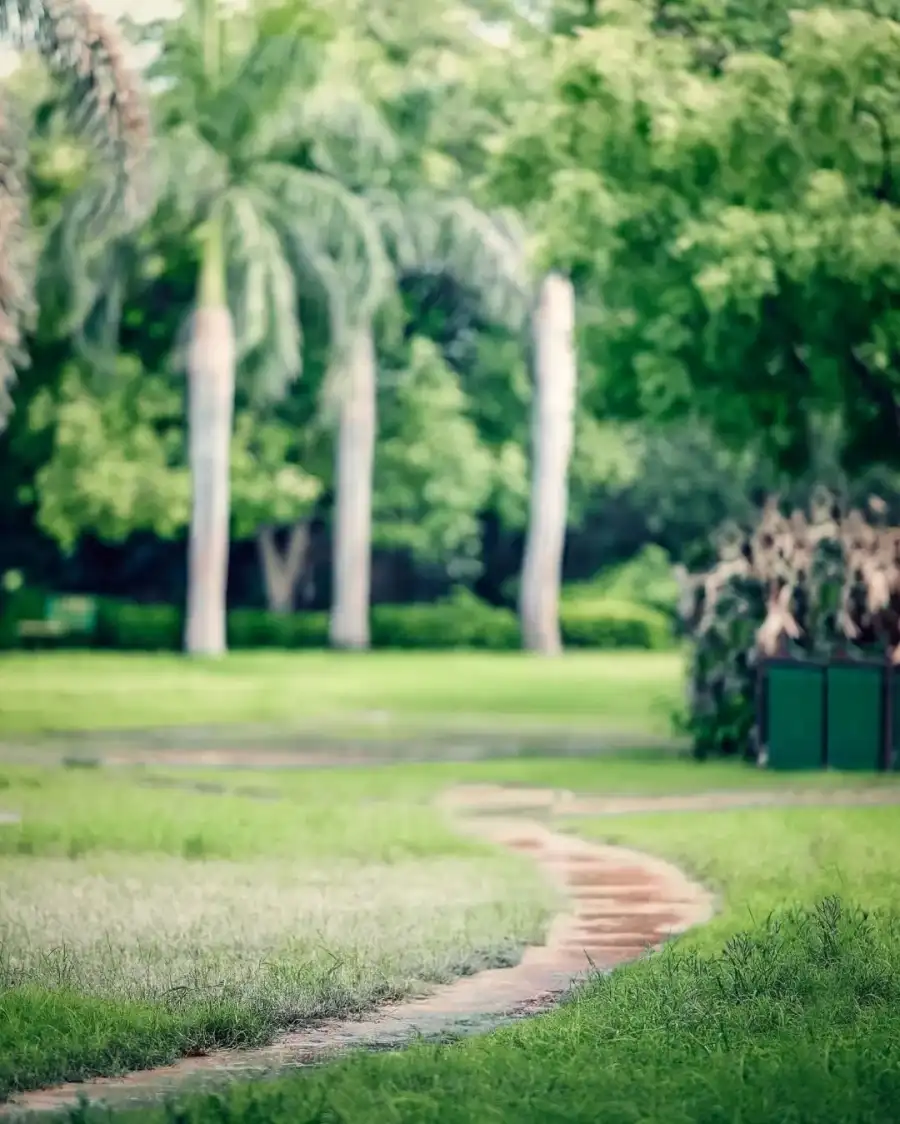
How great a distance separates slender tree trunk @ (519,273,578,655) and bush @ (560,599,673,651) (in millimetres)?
3151

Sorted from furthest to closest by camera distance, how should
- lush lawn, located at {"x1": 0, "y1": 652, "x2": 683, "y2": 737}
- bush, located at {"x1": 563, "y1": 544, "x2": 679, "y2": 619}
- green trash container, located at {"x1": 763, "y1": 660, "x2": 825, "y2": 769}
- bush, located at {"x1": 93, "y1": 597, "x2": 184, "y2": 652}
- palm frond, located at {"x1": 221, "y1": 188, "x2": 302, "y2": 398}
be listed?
bush, located at {"x1": 563, "y1": 544, "x2": 679, "y2": 619}, bush, located at {"x1": 93, "y1": 597, "x2": 184, "y2": 652}, palm frond, located at {"x1": 221, "y1": 188, "x2": 302, "y2": 398}, lush lawn, located at {"x1": 0, "y1": 652, "x2": 683, "y2": 737}, green trash container, located at {"x1": 763, "y1": 660, "x2": 825, "y2": 769}

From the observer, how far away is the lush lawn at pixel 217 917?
9.30 meters

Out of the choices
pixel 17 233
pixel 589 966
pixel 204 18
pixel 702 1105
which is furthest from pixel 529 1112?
pixel 204 18

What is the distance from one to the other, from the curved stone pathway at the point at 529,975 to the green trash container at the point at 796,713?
570 centimetres

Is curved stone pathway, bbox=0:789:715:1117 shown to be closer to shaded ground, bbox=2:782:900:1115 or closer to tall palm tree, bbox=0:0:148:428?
shaded ground, bbox=2:782:900:1115

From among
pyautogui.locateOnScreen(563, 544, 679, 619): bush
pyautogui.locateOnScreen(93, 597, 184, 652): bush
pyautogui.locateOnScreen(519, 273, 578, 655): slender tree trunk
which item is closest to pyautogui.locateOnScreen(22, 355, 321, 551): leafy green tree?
pyautogui.locateOnScreen(93, 597, 184, 652): bush

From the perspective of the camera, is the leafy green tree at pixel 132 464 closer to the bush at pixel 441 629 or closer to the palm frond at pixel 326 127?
the bush at pixel 441 629

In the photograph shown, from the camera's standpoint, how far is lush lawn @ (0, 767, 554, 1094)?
30.5 feet

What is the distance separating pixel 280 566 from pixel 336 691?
22817mm

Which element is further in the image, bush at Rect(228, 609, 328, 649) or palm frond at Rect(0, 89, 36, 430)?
bush at Rect(228, 609, 328, 649)

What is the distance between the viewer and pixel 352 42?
174ft

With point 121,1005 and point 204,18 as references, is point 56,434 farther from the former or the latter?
point 121,1005

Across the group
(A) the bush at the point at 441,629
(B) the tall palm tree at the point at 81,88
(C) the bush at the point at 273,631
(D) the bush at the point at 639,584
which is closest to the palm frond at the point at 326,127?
(C) the bush at the point at 273,631

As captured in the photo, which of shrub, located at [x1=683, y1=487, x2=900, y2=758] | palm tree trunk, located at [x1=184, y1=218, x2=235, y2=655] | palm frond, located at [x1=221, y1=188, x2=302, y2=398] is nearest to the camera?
shrub, located at [x1=683, y1=487, x2=900, y2=758]
